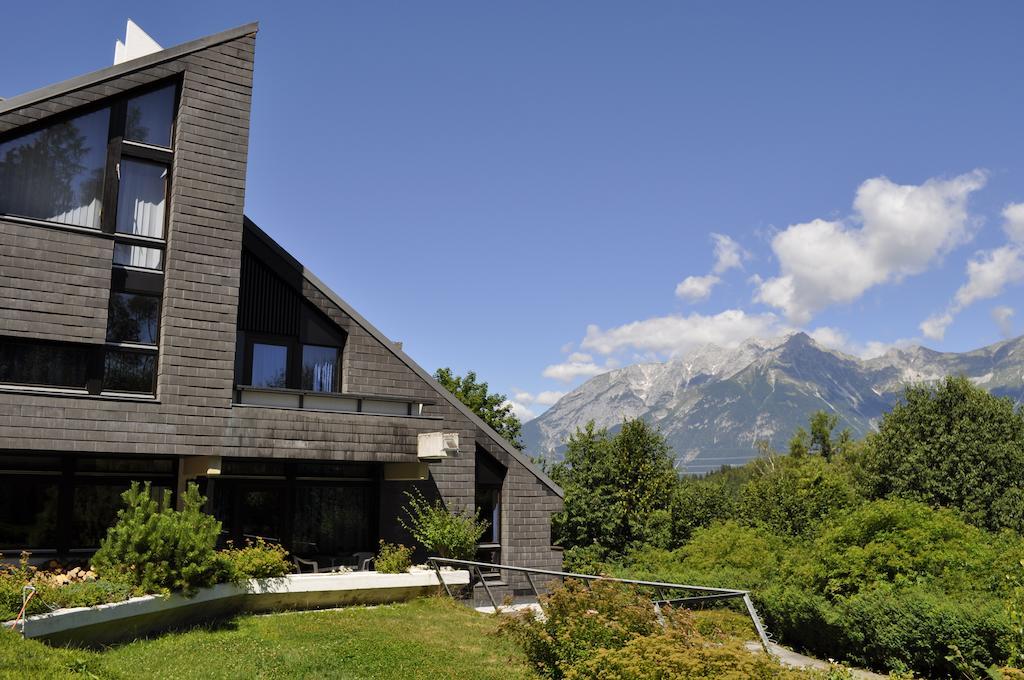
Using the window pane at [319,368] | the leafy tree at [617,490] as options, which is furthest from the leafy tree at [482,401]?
the window pane at [319,368]

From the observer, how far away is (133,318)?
17.6 meters

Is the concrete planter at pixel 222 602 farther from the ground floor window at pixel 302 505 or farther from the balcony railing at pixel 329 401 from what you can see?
the balcony railing at pixel 329 401

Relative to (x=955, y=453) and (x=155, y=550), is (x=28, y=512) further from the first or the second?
(x=955, y=453)

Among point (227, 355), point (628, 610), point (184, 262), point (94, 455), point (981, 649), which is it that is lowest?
point (981, 649)

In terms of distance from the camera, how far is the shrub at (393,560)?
1964cm

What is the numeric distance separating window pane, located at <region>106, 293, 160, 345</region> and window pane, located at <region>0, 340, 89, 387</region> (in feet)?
2.58

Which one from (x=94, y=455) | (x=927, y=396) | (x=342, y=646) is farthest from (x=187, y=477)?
(x=927, y=396)

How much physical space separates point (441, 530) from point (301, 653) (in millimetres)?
7605

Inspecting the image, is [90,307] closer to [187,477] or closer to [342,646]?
[187,477]

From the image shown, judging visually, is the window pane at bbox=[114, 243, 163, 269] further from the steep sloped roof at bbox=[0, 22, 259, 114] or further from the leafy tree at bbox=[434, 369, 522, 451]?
the leafy tree at bbox=[434, 369, 522, 451]

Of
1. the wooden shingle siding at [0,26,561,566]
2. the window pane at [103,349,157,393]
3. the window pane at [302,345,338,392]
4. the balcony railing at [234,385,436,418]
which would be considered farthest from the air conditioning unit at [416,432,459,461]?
the window pane at [103,349,157,393]

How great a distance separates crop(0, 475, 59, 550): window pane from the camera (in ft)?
56.7

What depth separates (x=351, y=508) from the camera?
21875mm

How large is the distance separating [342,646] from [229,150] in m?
11.4
